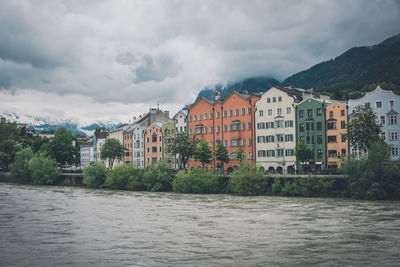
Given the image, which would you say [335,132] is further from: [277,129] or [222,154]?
[222,154]

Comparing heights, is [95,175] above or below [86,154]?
below

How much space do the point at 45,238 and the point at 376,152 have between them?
42810 millimetres

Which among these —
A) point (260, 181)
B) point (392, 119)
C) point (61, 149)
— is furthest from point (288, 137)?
point (61, 149)

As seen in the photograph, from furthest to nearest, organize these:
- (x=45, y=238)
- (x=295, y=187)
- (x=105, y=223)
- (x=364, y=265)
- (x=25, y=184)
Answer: (x=25, y=184)
(x=295, y=187)
(x=105, y=223)
(x=45, y=238)
(x=364, y=265)

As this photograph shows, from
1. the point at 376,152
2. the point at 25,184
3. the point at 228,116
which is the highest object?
the point at 228,116

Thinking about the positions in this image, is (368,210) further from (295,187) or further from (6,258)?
(6,258)

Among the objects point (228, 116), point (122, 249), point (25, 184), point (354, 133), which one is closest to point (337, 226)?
point (122, 249)

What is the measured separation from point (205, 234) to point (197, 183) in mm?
36168

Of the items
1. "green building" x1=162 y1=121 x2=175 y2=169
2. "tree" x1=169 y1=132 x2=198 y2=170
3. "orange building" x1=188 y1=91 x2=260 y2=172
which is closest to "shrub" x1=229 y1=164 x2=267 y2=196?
"orange building" x1=188 y1=91 x2=260 y2=172

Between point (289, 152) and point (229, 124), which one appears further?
point (229, 124)

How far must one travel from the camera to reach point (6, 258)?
2666cm

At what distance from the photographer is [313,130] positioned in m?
75.9

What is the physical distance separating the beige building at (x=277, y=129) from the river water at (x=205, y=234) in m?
24.7

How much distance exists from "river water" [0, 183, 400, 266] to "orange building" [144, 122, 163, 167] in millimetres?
51500
